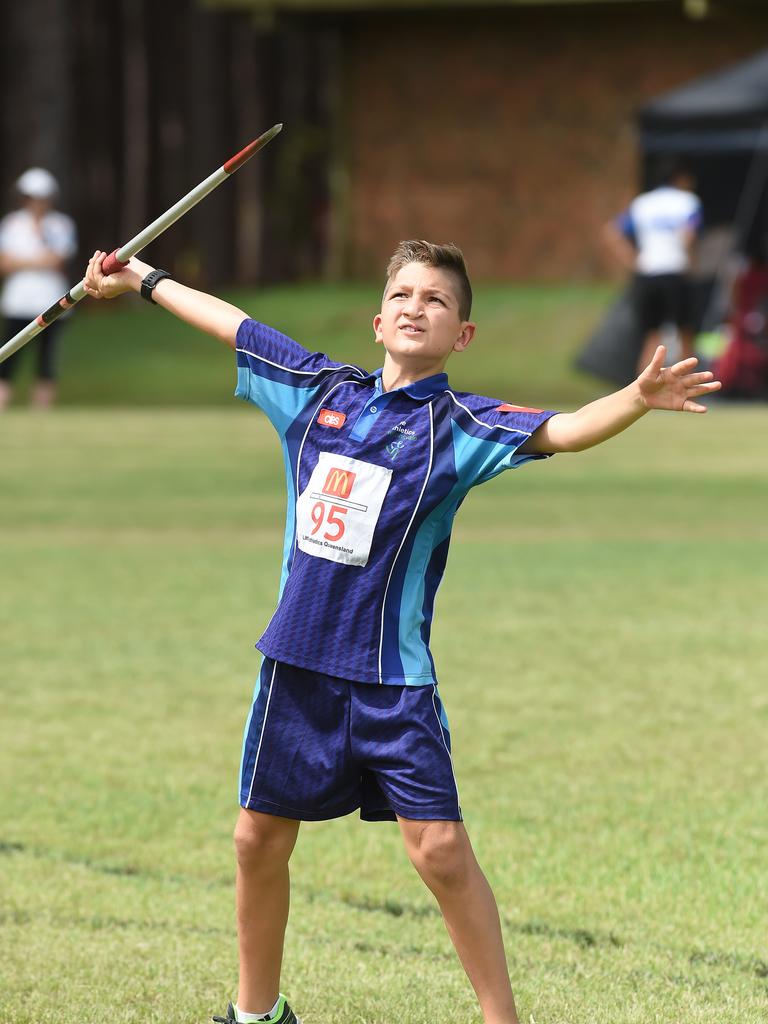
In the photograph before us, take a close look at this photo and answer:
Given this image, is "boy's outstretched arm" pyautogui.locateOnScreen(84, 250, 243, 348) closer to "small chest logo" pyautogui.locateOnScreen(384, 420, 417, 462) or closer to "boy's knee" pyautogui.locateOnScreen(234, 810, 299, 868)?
"small chest logo" pyautogui.locateOnScreen(384, 420, 417, 462)

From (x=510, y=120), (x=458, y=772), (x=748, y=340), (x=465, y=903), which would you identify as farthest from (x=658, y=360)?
(x=510, y=120)

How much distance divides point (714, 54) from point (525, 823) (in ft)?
73.5

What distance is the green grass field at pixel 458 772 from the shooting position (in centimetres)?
406

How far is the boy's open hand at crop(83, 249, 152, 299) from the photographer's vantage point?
402 cm

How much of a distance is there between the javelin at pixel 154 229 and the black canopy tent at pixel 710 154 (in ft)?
47.7

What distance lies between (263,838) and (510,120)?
949 inches

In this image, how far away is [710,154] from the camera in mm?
19266

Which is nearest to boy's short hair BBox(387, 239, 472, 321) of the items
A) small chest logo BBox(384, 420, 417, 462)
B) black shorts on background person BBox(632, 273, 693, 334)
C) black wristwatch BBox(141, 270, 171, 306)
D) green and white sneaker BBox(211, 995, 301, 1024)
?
small chest logo BBox(384, 420, 417, 462)

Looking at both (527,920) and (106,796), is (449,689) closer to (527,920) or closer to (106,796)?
(106,796)

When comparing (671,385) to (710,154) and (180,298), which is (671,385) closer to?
(180,298)

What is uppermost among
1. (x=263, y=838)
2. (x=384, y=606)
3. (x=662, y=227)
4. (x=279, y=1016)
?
(x=662, y=227)

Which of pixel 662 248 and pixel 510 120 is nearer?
pixel 662 248

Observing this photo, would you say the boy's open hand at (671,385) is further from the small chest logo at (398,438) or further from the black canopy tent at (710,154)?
the black canopy tent at (710,154)

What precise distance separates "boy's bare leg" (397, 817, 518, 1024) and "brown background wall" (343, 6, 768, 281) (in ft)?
78.0
